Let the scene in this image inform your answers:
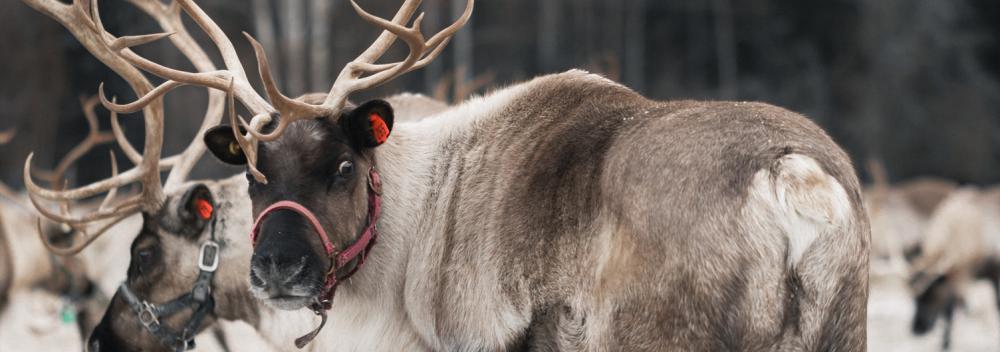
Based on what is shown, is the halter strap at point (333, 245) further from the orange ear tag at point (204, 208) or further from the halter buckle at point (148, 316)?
the halter buckle at point (148, 316)

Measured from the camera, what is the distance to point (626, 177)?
3.11 m

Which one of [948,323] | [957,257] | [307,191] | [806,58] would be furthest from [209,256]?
[806,58]

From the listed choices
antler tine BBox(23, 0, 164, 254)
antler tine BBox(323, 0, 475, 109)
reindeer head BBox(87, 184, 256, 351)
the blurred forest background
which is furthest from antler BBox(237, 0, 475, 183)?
the blurred forest background

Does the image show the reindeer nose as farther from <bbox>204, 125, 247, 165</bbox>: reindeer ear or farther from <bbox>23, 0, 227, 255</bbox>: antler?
<bbox>23, 0, 227, 255</bbox>: antler

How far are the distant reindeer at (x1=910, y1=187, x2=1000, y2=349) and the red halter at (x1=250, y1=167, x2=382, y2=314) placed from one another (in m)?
7.90

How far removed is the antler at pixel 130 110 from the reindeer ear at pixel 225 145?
358mm

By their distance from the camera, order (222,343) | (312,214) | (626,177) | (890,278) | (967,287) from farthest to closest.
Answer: (890,278)
(967,287)
(222,343)
(312,214)
(626,177)

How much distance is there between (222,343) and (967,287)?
7.79 meters

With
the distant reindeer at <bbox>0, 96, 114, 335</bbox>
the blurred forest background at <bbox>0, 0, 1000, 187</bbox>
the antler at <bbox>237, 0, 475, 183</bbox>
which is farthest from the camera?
the blurred forest background at <bbox>0, 0, 1000, 187</bbox>

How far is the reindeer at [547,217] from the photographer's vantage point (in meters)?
2.84

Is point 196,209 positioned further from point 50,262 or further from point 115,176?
point 50,262

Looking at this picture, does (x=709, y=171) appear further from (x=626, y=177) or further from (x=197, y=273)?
(x=197, y=273)

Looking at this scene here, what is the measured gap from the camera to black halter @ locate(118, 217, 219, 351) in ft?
15.3

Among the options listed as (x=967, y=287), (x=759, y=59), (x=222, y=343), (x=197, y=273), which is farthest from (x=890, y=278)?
(x=197, y=273)
